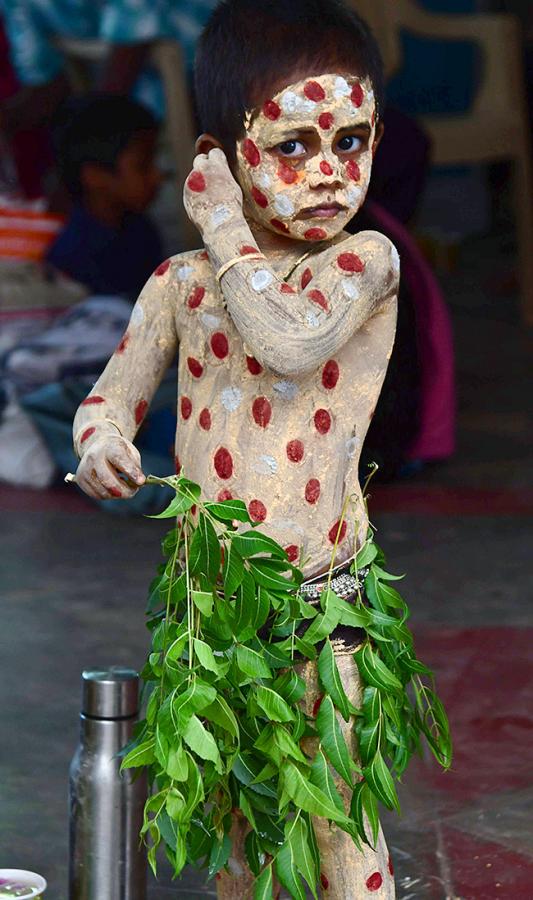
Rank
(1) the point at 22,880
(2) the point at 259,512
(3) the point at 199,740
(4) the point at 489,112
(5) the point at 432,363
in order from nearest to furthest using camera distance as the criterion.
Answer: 1. (3) the point at 199,740
2. (2) the point at 259,512
3. (1) the point at 22,880
4. (5) the point at 432,363
5. (4) the point at 489,112

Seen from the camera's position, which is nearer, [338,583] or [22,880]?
[338,583]

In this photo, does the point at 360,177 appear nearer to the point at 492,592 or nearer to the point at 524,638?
the point at 524,638

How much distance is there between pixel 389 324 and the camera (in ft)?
8.02

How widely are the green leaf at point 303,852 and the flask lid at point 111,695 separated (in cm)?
53

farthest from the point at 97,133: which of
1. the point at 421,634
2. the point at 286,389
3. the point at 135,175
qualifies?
the point at 286,389

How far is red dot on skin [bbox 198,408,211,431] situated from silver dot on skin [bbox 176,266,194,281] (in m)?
0.22

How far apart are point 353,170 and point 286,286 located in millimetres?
225

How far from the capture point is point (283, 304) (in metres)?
2.26

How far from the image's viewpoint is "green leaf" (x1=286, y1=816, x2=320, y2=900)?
2.31 meters

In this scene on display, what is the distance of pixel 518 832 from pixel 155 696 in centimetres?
122

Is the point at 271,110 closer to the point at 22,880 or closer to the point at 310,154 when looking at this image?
the point at 310,154

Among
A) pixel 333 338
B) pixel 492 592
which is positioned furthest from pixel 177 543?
pixel 492 592

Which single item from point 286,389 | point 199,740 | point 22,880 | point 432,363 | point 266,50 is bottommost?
point 432,363

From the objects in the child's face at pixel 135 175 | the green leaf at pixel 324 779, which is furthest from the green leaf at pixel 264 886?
the child's face at pixel 135 175
